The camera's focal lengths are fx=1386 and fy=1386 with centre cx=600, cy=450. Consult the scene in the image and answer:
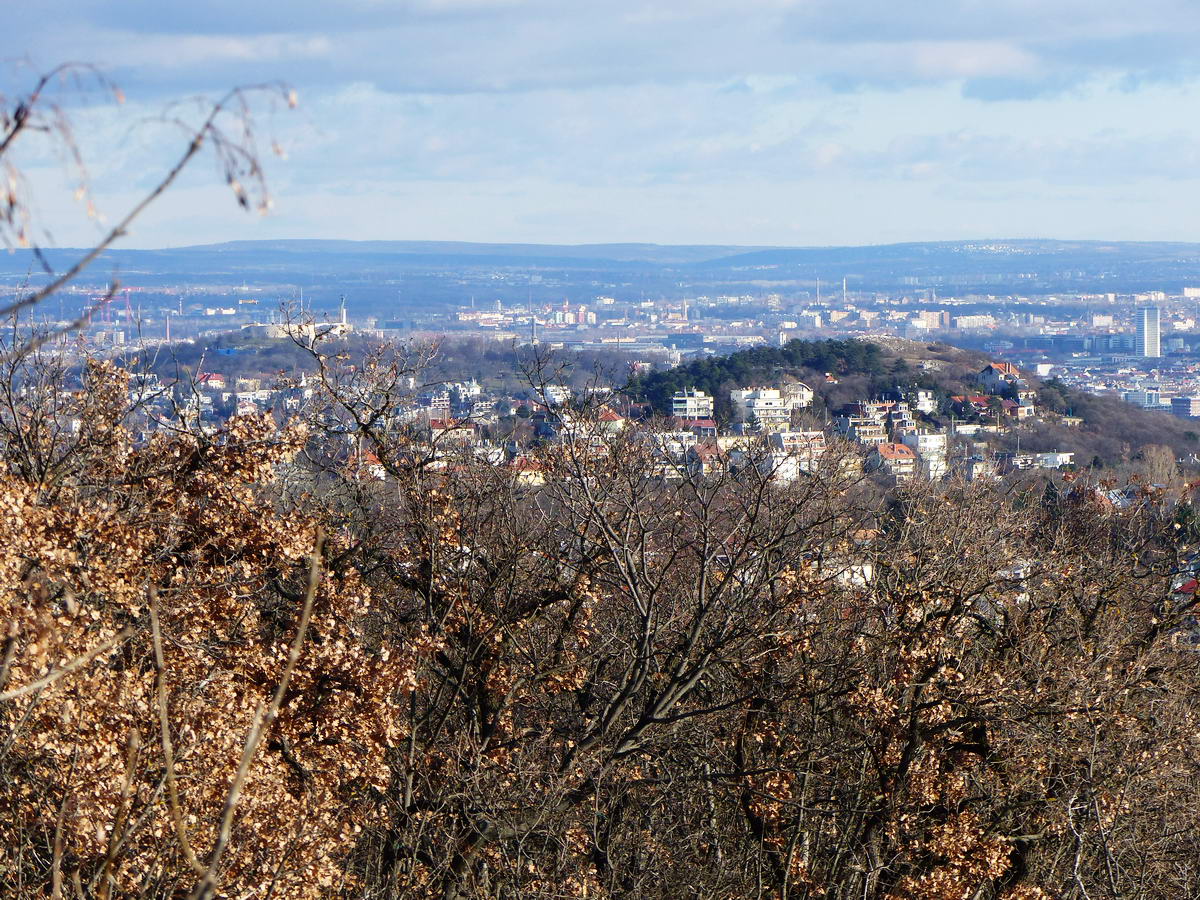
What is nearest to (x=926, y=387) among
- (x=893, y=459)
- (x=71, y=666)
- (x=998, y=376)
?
(x=998, y=376)

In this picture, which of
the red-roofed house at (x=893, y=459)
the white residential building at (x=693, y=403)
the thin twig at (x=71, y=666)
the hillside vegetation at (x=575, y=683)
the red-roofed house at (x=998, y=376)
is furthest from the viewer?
the red-roofed house at (x=998, y=376)

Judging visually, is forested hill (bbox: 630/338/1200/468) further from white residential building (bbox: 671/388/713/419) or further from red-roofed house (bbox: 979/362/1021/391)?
red-roofed house (bbox: 979/362/1021/391)

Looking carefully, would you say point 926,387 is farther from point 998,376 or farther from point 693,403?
point 693,403

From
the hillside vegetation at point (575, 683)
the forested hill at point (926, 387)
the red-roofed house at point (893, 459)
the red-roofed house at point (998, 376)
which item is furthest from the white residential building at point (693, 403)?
the hillside vegetation at point (575, 683)

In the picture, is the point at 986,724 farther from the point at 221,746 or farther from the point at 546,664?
the point at 221,746

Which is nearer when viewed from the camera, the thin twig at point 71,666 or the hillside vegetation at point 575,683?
the thin twig at point 71,666

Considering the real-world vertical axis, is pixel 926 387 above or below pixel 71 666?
below

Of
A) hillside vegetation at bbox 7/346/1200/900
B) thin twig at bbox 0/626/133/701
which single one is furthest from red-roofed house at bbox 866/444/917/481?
thin twig at bbox 0/626/133/701

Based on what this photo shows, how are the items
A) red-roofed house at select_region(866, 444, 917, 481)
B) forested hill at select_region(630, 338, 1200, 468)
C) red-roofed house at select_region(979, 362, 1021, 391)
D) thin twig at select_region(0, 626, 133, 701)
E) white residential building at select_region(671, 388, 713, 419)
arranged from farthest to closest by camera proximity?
red-roofed house at select_region(979, 362, 1021, 391) → forested hill at select_region(630, 338, 1200, 468) → white residential building at select_region(671, 388, 713, 419) → red-roofed house at select_region(866, 444, 917, 481) → thin twig at select_region(0, 626, 133, 701)

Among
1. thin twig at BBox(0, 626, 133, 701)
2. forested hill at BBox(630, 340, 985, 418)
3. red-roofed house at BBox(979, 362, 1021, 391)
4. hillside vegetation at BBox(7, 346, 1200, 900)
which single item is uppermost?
A: thin twig at BBox(0, 626, 133, 701)

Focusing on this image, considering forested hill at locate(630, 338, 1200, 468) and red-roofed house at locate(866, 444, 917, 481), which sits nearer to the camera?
red-roofed house at locate(866, 444, 917, 481)

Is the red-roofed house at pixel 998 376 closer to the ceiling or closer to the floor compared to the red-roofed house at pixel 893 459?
closer to the floor

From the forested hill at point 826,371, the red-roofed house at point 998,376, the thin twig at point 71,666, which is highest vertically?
the thin twig at point 71,666

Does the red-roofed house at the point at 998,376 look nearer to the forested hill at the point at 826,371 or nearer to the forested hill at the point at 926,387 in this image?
the forested hill at the point at 926,387
